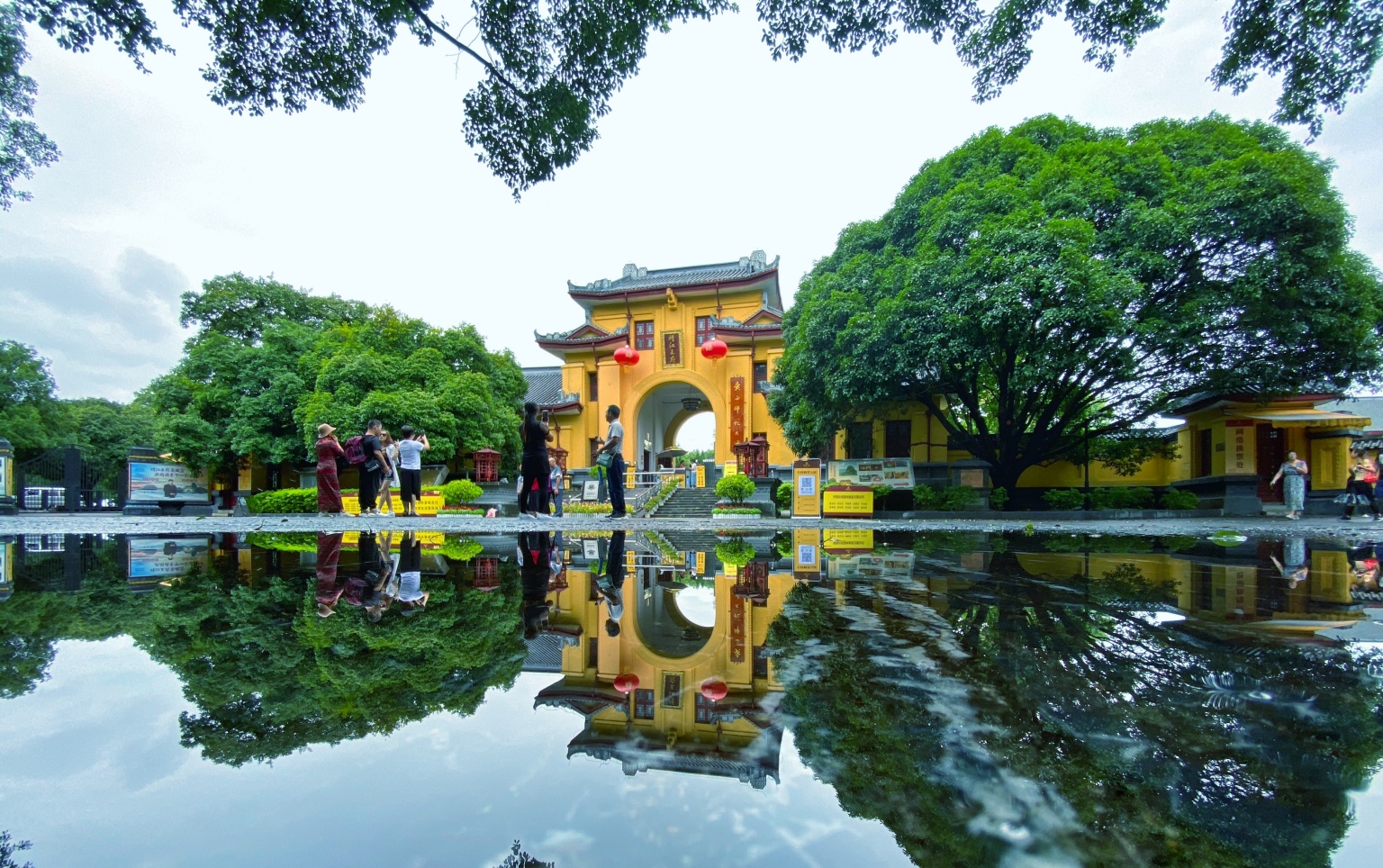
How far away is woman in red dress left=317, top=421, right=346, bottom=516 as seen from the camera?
29.2ft

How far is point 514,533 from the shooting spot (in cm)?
680

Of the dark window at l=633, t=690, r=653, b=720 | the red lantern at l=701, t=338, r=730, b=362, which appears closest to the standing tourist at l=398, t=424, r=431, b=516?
the dark window at l=633, t=690, r=653, b=720

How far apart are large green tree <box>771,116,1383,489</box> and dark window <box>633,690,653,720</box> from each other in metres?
10.6

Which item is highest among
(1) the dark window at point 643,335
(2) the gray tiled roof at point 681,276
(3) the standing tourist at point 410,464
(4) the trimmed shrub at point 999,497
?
(2) the gray tiled roof at point 681,276

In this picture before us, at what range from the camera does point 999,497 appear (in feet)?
48.9

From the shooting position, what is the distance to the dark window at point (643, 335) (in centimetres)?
2398

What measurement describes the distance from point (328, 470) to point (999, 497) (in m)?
14.6

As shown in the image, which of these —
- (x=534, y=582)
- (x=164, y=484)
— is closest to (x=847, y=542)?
(x=534, y=582)

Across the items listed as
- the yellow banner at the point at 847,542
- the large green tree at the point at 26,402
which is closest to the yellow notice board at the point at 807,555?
the yellow banner at the point at 847,542

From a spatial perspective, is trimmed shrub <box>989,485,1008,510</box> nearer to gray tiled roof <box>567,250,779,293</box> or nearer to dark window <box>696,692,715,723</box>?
gray tiled roof <box>567,250,779,293</box>

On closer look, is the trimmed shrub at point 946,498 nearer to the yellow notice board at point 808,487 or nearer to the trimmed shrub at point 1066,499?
the trimmed shrub at point 1066,499

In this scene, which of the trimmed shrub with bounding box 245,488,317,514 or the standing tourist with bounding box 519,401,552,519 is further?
the trimmed shrub with bounding box 245,488,317,514

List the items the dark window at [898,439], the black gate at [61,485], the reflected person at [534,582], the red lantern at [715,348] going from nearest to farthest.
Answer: the reflected person at [534,582]
the dark window at [898,439]
the red lantern at [715,348]
the black gate at [61,485]

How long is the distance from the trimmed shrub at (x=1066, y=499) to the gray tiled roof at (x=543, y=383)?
19.5 metres
